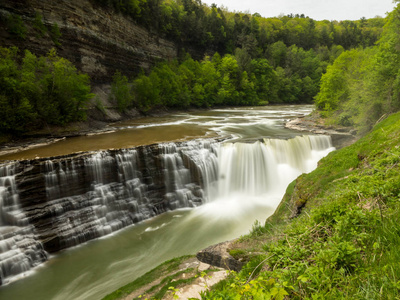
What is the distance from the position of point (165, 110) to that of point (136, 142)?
1911cm

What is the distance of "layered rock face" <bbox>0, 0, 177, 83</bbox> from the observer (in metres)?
19.7

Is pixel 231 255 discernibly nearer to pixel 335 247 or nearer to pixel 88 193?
pixel 335 247

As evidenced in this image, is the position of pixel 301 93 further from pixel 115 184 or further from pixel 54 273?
pixel 54 273

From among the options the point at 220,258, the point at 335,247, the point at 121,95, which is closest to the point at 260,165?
the point at 220,258

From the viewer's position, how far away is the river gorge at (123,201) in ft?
29.8

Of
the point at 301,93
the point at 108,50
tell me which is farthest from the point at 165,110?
the point at 301,93

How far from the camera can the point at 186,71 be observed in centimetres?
4259

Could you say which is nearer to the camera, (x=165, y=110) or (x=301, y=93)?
(x=165, y=110)

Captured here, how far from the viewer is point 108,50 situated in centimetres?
2975

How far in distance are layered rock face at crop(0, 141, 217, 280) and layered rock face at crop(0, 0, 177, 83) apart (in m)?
14.4

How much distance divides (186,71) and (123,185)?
112ft

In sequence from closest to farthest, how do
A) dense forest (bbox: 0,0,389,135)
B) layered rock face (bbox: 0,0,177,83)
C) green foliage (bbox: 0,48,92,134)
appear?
green foliage (bbox: 0,48,92,134) → dense forest (bbox: 0,0,389,135) → layered rock face (bbox: 0,0,177,83)

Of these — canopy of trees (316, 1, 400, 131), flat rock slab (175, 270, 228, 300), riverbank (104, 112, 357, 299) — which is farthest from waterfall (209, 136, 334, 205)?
flat rock slab (175, 270, 228, 300)

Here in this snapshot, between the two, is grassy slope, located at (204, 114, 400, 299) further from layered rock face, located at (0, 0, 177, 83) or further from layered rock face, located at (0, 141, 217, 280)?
layered rock face, located at (0, 0, 177, 83)
